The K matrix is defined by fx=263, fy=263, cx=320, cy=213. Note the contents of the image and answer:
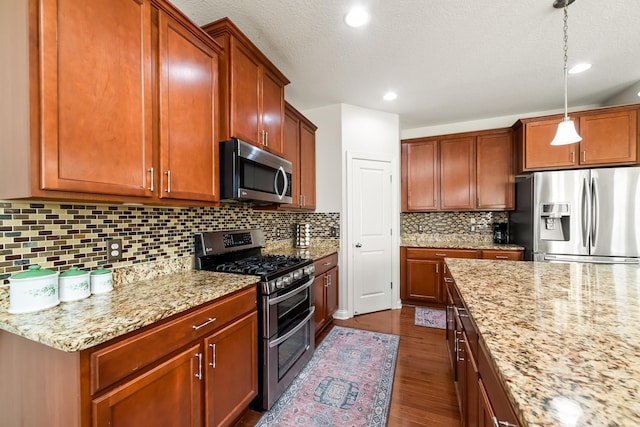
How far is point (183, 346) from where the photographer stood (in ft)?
3.86

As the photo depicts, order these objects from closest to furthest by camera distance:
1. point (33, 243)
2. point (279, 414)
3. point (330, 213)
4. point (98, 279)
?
1. point (33, 243)
2. point (98, 279)
3. point (279, 414)
4. point (330, 213)

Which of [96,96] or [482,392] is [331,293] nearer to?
[482,392]

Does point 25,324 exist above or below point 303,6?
below

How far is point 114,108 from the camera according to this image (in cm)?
115

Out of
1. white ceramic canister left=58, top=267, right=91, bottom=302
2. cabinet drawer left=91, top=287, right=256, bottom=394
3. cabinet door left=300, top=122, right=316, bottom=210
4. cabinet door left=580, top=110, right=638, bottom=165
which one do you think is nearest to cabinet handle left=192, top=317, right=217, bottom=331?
cabinet drawer left=91, top=287, right=256, bottom=394

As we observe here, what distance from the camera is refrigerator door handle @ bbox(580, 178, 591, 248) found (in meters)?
2.78

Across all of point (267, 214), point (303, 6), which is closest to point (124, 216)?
point (267, 214)

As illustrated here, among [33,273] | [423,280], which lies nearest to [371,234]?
[423,280]

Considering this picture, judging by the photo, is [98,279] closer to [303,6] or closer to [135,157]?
[135,157]

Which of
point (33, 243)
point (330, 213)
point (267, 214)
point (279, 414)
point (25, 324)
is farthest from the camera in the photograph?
point (330, 213)

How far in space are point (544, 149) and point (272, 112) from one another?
3131mm

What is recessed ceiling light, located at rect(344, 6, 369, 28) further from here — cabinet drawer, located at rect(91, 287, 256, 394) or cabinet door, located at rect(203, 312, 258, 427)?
cabinet door, located at rect(203, 312, 258, 427)

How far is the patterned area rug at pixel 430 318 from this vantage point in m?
3.02

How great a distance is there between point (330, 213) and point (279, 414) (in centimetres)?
211
